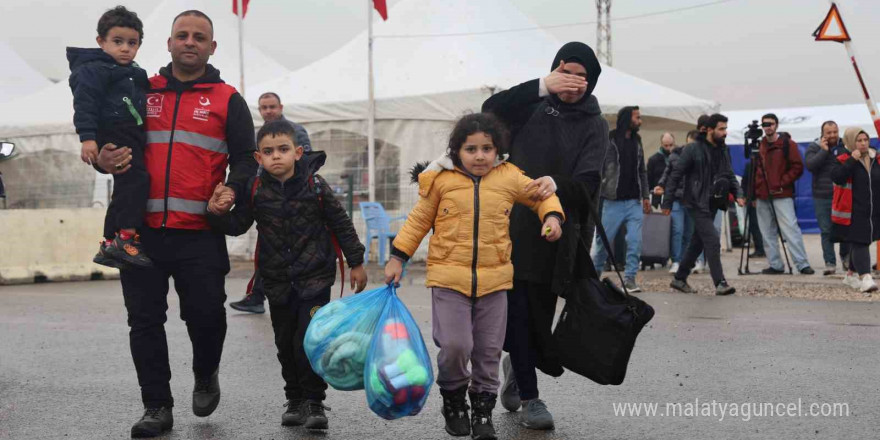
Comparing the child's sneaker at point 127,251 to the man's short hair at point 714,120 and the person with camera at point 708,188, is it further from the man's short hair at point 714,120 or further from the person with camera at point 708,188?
the man's short hair at point 714,120

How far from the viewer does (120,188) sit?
4.78m

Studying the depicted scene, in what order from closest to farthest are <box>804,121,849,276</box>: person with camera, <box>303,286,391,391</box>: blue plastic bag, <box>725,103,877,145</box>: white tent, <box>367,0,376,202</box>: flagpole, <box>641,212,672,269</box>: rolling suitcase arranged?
<box>303,286,391,391</box>: blue plastic bag, <box>804,121,849,276</box>: person with camera, <box>641,212,672,269</box>: rolling suitcase, <box>367,0,376,202</box>: flagpole, <box>725,103,877,145</box>: white tent

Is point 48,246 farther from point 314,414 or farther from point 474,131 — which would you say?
point 474,131

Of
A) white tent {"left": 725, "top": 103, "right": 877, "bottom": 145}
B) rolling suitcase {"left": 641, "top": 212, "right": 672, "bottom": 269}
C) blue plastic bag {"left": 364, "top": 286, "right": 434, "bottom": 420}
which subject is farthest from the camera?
white tent {"left": 725, "top": 103, "right": 877, "bottom": 145}

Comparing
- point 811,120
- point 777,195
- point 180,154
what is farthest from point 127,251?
point 811,120

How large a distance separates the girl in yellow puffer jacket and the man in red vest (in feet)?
2.95

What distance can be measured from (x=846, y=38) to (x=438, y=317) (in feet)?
28.1

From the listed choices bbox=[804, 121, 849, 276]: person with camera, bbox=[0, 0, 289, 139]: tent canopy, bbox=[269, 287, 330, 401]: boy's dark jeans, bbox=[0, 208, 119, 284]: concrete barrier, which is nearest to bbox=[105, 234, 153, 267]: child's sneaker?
bbox=[269, 287, 330, 401]: boy's dark jeans

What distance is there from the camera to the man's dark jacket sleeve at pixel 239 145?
4980 millimetres

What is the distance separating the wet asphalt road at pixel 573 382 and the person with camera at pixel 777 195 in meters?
3.61

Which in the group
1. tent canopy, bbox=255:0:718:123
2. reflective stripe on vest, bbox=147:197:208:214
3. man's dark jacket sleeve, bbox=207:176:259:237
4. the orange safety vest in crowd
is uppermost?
tent canopy, bbox=255:0:718:123

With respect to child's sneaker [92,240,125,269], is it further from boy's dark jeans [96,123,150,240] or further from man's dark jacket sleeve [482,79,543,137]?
man's dark jacket sleeve [482,79,543,137]

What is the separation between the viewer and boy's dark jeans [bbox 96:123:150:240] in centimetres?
475

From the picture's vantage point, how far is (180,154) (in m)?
4.87
